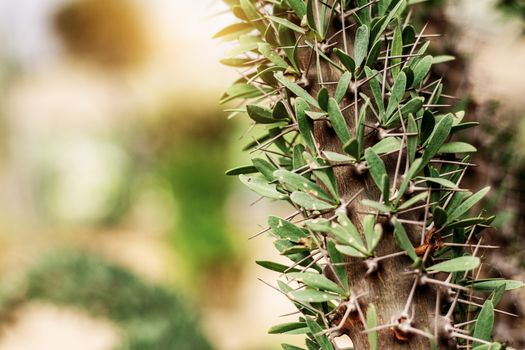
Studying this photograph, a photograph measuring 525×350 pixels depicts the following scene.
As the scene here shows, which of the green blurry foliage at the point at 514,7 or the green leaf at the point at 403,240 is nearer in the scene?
the green leaf at the point at 403,240

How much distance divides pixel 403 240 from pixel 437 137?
6cm

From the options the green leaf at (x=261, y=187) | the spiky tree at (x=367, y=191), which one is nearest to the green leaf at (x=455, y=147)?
the spiky tree at (x=367, y=191)

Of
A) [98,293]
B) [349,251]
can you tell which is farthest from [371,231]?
[98,293]

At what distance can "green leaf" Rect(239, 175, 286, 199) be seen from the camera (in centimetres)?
32

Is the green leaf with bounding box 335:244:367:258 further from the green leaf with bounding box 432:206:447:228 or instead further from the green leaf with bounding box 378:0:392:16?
the green leaf with bounding box 378:0:392:16

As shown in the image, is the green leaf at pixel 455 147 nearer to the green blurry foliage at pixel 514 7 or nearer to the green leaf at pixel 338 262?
the green leaf at pixel 338 262

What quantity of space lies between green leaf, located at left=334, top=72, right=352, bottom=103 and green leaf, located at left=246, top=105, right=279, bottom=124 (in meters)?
0.05

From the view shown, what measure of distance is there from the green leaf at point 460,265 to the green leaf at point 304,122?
0.10 m

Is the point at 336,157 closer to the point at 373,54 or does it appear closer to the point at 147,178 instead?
the point at 373,54

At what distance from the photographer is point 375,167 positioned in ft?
0.88

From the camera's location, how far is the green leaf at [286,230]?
31cm

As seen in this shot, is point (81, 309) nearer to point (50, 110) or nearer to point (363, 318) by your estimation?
point (363, 318)

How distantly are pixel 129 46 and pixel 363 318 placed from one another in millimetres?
8671

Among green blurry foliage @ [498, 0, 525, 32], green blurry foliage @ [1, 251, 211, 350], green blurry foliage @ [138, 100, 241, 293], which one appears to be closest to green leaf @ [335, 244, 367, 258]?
green blurry foliage @ [498, 0, 525, 32]
